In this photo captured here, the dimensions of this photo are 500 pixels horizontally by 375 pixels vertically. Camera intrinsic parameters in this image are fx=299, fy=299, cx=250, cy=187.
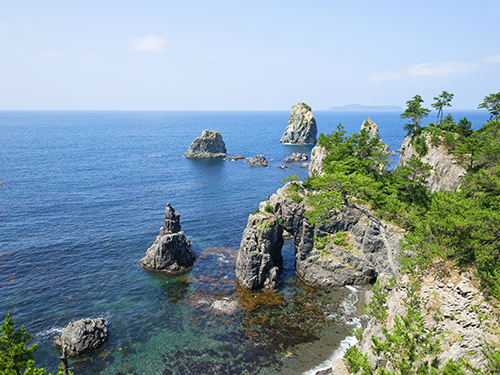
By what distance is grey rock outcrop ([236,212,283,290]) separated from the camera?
47.7 meters

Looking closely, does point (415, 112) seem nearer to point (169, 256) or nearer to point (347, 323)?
point (347, 323)

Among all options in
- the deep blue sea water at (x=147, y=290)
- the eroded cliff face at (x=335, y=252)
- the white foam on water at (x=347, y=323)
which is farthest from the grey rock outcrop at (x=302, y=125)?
the white foam on water at (x=347, y=323)

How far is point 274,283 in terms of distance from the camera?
156ft

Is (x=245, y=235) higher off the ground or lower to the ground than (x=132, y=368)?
higher

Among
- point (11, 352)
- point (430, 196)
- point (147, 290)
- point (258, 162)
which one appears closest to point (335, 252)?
point (430, 196)

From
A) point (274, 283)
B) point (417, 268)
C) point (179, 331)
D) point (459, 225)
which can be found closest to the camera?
point (459, 225)

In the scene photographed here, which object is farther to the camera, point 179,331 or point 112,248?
point 112,248

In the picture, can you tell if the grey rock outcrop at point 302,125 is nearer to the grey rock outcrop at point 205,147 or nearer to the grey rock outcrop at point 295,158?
the grey rock outcrop at point 295,158

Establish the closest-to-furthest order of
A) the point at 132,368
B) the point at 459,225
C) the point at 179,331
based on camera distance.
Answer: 1. the point at 459,225
2. the point at 132,368
3. the point at 179,331

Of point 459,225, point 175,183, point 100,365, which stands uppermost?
point 459,225

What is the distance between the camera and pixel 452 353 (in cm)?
2438

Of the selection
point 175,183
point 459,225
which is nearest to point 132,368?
point 459,225

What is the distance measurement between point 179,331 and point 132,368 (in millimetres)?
7053

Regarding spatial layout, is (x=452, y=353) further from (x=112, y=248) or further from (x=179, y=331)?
(x=112, y=248)
